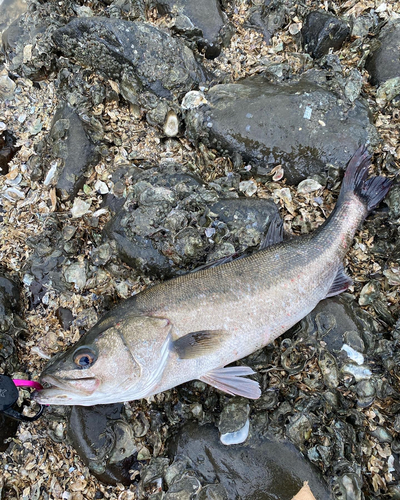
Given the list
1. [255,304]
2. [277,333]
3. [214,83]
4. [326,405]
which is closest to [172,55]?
[214,83]

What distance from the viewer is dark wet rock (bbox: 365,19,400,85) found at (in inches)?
166

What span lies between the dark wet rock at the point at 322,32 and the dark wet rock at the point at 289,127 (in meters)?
0.68

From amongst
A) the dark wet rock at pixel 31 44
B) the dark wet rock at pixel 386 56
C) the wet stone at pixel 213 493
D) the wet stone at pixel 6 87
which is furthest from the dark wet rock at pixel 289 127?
the wet stone at pixel 213 493

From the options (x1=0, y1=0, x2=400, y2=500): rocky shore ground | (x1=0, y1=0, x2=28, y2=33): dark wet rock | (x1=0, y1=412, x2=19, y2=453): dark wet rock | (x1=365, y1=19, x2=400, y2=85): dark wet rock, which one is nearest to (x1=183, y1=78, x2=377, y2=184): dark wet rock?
(x1=0, y1=0, x2=400, y2=500): rocky shore ground

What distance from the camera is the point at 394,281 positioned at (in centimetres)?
371

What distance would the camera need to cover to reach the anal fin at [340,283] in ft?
11.9

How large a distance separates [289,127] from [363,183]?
3.47 feet

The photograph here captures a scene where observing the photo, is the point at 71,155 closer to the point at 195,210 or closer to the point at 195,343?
the point at 195,210

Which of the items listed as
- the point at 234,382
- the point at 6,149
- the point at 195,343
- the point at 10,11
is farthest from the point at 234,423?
the point at 10,11

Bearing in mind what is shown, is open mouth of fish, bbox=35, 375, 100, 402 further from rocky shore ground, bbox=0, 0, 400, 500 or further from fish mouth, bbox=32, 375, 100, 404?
rocky shore ground, bbox=0, 0, 400, 500

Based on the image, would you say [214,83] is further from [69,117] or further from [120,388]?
[120,388]

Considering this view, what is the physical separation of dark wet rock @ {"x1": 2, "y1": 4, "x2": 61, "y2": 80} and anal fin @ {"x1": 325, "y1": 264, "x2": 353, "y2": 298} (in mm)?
4460

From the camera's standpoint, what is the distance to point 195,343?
3.17 m

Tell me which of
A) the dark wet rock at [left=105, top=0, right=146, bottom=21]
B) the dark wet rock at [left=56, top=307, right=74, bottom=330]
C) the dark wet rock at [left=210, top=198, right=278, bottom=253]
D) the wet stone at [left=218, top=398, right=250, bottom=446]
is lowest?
the wet stone at [left=218, top=398, right=250, bottom=446]
